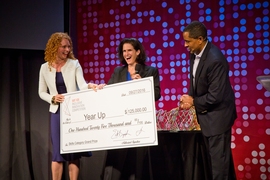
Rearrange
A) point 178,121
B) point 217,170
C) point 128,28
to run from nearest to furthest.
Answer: point 217,170 < point 178,121 < point 128,28

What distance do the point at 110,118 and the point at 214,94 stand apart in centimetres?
98

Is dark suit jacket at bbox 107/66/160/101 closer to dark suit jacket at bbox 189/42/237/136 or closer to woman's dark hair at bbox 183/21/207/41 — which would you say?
dark suit jacket at bbox 189/42/237/136

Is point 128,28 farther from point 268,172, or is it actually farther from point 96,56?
point 268,172

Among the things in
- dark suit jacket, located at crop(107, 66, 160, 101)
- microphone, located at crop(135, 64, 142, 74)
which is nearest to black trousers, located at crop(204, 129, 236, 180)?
dark suit jacket, located at crop(107, 66, 160, 101)

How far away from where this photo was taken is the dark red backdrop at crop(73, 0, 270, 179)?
462 centimetres

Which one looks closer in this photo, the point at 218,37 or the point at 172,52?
the point at 218,37

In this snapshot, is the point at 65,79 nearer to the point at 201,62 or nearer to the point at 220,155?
the point at 201,62

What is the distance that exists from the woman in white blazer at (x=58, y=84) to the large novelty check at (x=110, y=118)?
0.10m

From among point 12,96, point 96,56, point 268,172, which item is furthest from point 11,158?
point 268,172

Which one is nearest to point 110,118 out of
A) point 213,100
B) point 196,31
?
point 213,100

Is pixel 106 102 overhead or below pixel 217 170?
overhead

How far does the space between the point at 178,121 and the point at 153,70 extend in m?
0.86

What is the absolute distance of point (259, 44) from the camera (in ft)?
15.1

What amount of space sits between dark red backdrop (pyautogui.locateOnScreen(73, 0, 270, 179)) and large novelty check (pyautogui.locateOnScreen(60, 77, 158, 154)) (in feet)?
6.04
